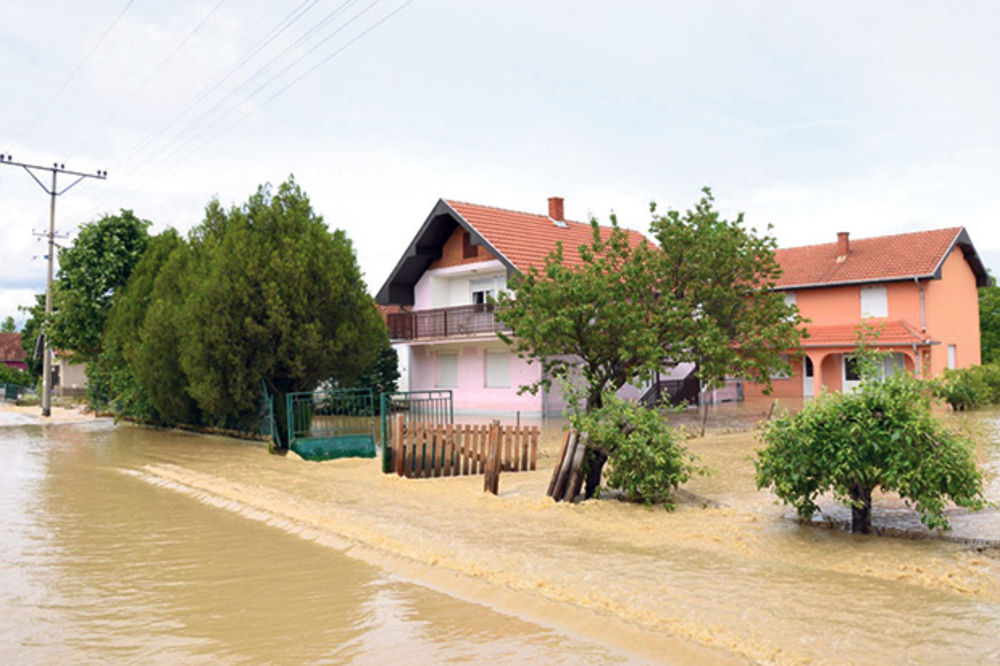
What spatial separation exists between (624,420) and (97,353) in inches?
1098

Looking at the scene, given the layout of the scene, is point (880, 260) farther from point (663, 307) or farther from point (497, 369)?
point (663, 307)

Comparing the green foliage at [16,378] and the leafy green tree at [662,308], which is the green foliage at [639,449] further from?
the green foliage at [16,378]

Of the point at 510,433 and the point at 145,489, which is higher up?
the point at 510,433

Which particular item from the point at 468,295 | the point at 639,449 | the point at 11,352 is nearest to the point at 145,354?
the point at 468,295

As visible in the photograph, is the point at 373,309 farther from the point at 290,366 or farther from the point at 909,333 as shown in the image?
the point at 909,333

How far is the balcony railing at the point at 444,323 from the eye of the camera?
28719 millimetres

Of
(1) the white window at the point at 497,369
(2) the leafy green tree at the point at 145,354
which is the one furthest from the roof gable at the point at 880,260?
(2) the leafy green tree at the point at 145,354

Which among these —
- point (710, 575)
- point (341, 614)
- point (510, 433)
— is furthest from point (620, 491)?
point (341, 614)

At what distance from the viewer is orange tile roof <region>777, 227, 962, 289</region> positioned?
32.6 metres

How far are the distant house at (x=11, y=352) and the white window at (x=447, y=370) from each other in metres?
78.3

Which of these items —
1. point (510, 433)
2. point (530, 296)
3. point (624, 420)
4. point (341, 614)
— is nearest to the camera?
point (341, 614)

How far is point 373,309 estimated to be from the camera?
2189 centimetres

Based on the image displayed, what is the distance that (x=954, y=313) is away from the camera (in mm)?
34469

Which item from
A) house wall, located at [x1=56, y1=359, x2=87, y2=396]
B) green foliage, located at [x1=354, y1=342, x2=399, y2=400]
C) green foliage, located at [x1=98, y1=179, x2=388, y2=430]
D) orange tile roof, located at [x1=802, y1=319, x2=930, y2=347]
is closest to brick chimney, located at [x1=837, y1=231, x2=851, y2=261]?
orange tile roof, located at [x1=802, y1=319, x2=930, y2=347]
